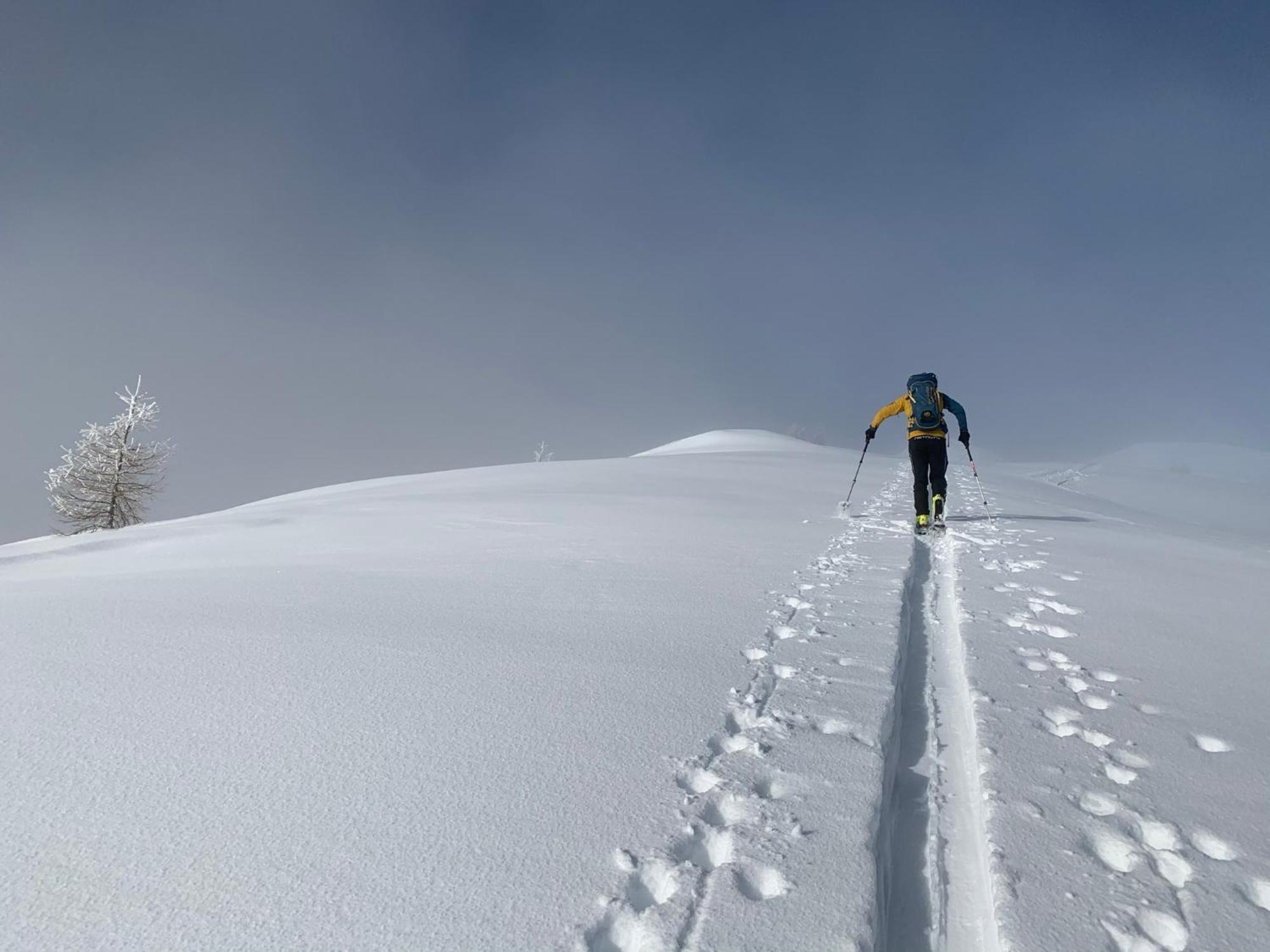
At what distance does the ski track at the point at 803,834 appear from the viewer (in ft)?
7.09

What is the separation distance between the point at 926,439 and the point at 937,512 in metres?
1.03

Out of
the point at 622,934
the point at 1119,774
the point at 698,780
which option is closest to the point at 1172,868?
the point at 1119,774

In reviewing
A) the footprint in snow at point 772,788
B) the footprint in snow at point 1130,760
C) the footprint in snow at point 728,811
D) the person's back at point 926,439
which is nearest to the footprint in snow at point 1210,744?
the footprint in snow at point 1130,760

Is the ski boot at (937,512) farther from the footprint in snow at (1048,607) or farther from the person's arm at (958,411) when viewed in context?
the footprint in snow at (1048,607)

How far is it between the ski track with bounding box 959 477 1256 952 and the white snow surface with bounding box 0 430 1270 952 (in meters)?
0.01

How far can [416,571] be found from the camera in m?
6.41

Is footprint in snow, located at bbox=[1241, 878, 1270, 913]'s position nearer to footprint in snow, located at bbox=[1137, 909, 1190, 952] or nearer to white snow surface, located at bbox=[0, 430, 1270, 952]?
white snow surface, located at bbox=[0, 430, 1270, 952]

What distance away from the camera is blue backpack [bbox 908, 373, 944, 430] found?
384 inches

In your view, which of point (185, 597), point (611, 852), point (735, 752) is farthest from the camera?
point (185, 597)

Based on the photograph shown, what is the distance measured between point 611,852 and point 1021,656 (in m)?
3.35

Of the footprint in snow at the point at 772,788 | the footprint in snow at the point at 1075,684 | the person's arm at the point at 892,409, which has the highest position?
the person's arm at the point at 892,409

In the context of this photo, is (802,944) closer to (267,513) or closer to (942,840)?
(942,840)

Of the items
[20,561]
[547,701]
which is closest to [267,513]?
[20,561]

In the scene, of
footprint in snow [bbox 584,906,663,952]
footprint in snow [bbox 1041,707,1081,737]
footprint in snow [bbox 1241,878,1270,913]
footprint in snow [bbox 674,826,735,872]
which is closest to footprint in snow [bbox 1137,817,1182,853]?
footprint in snow [bbox 1241,878,1270,913]
